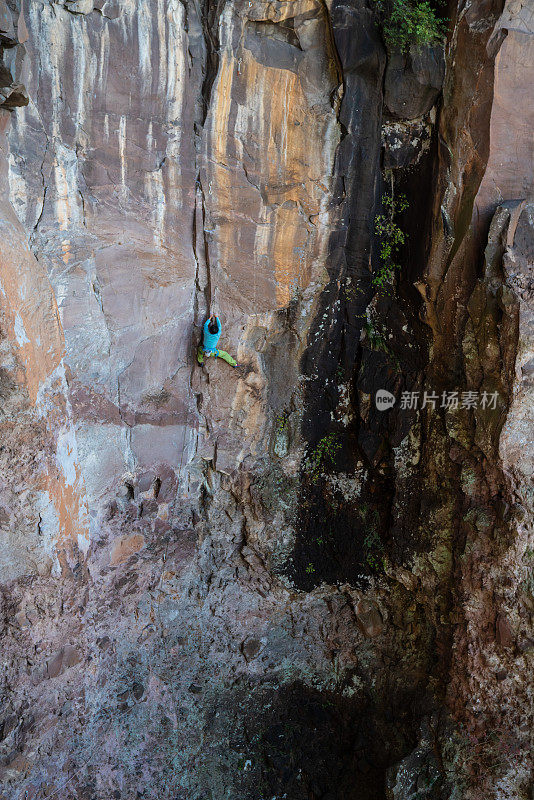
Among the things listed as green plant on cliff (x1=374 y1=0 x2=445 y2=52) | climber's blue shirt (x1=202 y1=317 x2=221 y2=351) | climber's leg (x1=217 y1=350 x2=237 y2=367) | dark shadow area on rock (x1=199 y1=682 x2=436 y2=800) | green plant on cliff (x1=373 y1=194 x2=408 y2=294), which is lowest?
dark shadow area on rock (x1=199 y1=682 x2=436 y2=800)

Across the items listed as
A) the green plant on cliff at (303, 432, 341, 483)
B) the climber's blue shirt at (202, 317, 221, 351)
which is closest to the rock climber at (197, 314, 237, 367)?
the climber's blue shirt at (202, 317, 221, 351)

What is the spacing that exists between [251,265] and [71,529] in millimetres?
3654

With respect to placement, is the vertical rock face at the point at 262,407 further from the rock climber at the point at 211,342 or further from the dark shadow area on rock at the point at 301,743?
the rock climber at the point at 211,342

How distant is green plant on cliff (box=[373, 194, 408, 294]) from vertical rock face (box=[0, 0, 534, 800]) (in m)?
0.05

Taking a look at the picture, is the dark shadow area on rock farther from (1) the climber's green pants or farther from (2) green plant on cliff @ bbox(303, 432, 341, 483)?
(1) the climber's green pants

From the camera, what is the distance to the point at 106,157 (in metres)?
5.45

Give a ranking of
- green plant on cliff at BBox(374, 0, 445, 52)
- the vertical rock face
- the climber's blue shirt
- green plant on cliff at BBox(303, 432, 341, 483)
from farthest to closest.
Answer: green plant on cliff at BBox(303, 432, 341, 483) < the climber's blue shirt < green plant on cliff at BBox(374, 0, 445, 52) < the vertical rock face

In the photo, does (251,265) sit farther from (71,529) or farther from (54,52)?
(71,529)

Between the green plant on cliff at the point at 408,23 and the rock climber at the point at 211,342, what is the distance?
351 centimetres

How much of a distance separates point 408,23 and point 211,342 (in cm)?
394

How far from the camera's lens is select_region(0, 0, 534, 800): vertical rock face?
211 inches

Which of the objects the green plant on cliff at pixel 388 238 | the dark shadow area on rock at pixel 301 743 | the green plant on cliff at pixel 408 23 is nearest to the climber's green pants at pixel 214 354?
the green plant on cliff at pixel 388 238

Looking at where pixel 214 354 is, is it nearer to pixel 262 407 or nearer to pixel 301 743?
pixel 262 407

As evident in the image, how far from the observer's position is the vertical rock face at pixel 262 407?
536cm
